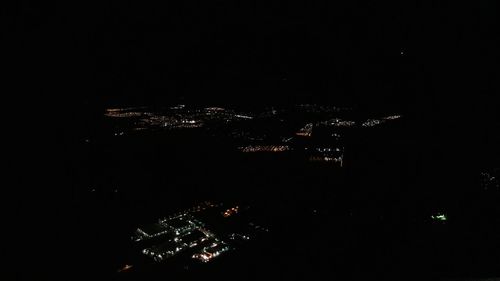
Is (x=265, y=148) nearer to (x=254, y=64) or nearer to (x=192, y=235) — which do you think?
(x=192, y=235)

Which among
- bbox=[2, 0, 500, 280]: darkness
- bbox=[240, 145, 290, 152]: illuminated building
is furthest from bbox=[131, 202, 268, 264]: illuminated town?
bbox=[240, 145, 290, 152]: illuminated building

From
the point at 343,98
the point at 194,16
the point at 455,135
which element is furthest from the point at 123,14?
the point at 455,135

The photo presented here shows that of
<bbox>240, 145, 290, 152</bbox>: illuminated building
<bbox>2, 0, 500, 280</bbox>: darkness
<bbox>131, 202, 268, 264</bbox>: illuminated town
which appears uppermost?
<bbox>2, 0, 500, 280</bbox>: darkness

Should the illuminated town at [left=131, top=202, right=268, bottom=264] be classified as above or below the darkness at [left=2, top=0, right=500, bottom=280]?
below

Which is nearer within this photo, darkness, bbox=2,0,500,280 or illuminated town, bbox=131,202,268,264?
illuminated town, bbox=131,202,268,264

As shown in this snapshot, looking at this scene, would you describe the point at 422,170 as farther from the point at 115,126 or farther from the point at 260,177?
the point at 115,126

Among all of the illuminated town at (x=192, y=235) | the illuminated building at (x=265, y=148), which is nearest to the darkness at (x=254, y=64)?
the illuminated town at (x=192, y=235)

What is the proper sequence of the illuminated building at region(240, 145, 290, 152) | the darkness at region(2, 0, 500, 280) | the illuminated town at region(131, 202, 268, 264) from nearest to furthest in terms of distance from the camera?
the illuminated town at region(131, 202, 268, 264) < the darkness at region(2, 0, 500, 280) < the illuminated building at region(240, 145, 290, 152)

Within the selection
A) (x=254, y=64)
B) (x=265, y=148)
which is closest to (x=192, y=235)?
(x=265, y=148)

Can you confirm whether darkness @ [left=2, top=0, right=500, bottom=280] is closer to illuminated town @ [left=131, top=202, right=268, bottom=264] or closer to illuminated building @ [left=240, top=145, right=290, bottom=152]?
illuminated town @ [left=131, top=202, right=268, bottom=264]
